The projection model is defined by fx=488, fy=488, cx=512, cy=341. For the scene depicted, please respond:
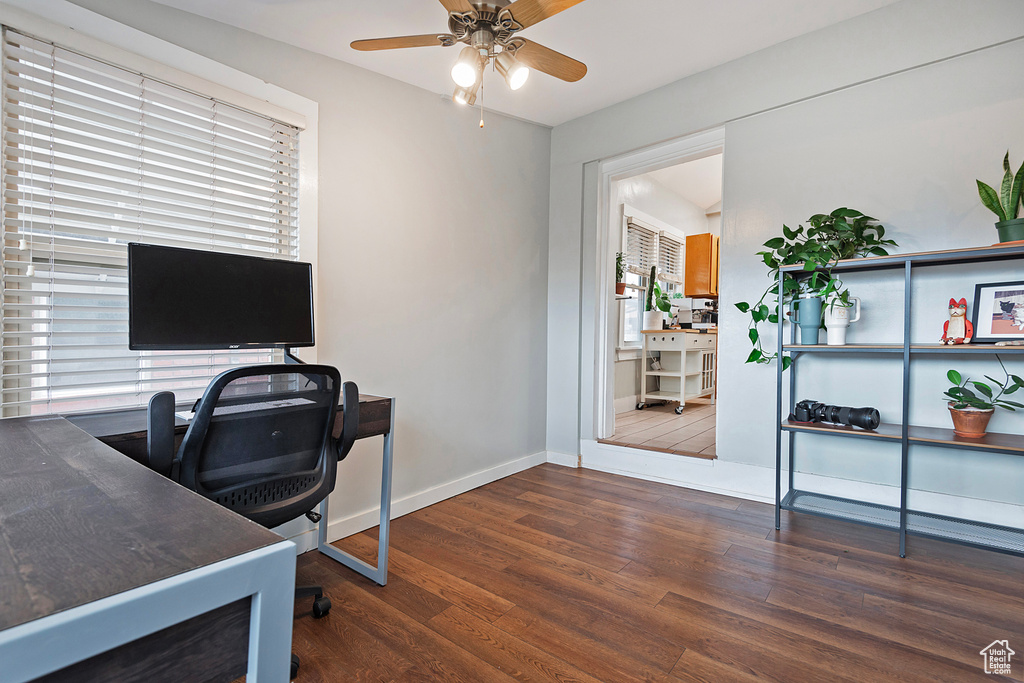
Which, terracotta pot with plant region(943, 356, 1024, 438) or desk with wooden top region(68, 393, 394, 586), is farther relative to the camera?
terracotta pot with plant region(943, 356, 1024, 438)

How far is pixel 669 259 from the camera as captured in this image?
6.34 meters

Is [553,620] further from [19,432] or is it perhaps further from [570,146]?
[570,146]

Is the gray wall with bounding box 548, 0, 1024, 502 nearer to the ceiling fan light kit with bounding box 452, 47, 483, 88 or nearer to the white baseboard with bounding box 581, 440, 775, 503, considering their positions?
the white baseboard with bounding box 581, 440, 775, 503

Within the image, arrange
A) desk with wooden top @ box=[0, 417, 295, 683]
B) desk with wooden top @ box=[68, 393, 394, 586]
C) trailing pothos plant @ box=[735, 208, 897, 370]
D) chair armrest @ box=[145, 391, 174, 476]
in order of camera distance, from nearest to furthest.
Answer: desk with wooden top @ box=[0, 417, 295, 683] < chair armrest @ box=[145, 391, 174, 476] < desk with wooden top @ box=[68, 393, 394, 586] < trailing pothos plant @ box=[735, 208, 897, 370]

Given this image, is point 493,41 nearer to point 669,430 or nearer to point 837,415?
point 837,415

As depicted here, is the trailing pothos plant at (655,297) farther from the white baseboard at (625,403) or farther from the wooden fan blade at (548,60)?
the wooden fan blade at (548,60)

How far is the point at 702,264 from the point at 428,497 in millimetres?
4723

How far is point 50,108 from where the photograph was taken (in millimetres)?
1711

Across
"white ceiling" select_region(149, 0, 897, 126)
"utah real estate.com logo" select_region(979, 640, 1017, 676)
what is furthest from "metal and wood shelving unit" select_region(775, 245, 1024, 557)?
"white ceiling" select_region(149, 0, 897, 126)

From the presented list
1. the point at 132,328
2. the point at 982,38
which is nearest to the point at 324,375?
the point at 132,328

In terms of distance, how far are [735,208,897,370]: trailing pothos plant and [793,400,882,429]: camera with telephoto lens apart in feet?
0.77

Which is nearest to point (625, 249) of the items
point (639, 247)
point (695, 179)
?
point (639, 247)

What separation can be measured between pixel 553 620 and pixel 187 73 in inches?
101

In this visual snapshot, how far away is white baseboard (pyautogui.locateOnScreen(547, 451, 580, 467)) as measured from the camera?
12.2 ft
